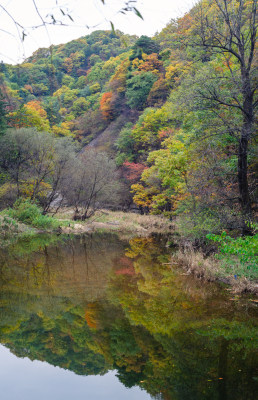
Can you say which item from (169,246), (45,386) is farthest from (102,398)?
(169,246)

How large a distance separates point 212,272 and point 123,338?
18.4ft

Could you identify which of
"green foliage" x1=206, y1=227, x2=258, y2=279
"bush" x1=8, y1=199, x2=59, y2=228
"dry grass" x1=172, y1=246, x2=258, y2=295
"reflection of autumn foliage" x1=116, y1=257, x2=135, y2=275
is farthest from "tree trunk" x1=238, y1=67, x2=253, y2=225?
"bush" x1=8, y1=199, x2=59, y2=228

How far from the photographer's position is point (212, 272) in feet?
36.8

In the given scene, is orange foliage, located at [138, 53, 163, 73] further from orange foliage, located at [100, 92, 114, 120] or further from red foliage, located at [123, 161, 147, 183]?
red foliage, located at [123, 161, 147, 183]

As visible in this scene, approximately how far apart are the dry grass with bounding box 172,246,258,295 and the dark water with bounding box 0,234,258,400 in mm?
416

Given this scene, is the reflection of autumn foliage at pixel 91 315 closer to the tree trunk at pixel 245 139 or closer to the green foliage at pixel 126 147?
the tree trunk at pixel 245 139

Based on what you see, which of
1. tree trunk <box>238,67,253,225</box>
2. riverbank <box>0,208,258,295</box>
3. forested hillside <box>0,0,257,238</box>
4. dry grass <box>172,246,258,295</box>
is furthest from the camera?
forested hillside <box>0,0,257,238</box>

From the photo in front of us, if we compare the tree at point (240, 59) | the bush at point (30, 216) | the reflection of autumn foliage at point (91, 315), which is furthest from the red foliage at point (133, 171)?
the reflection of autumn foliage at point (91, 315)

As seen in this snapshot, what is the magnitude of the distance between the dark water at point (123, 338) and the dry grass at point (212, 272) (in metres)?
0.42

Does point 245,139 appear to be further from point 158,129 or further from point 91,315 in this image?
point 158,129

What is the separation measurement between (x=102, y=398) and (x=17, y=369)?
1.74m

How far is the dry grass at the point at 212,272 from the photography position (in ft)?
31.4

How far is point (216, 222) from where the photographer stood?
12.4 m

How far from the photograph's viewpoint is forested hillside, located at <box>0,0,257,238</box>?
11461mm
